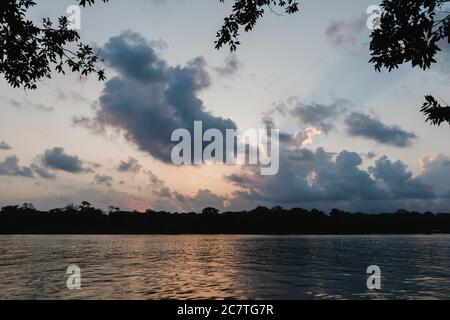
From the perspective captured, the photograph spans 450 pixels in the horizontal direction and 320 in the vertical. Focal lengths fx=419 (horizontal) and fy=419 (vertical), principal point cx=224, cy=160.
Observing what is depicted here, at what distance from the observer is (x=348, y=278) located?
4488 centimetres

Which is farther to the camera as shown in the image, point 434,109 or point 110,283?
point 110,283
